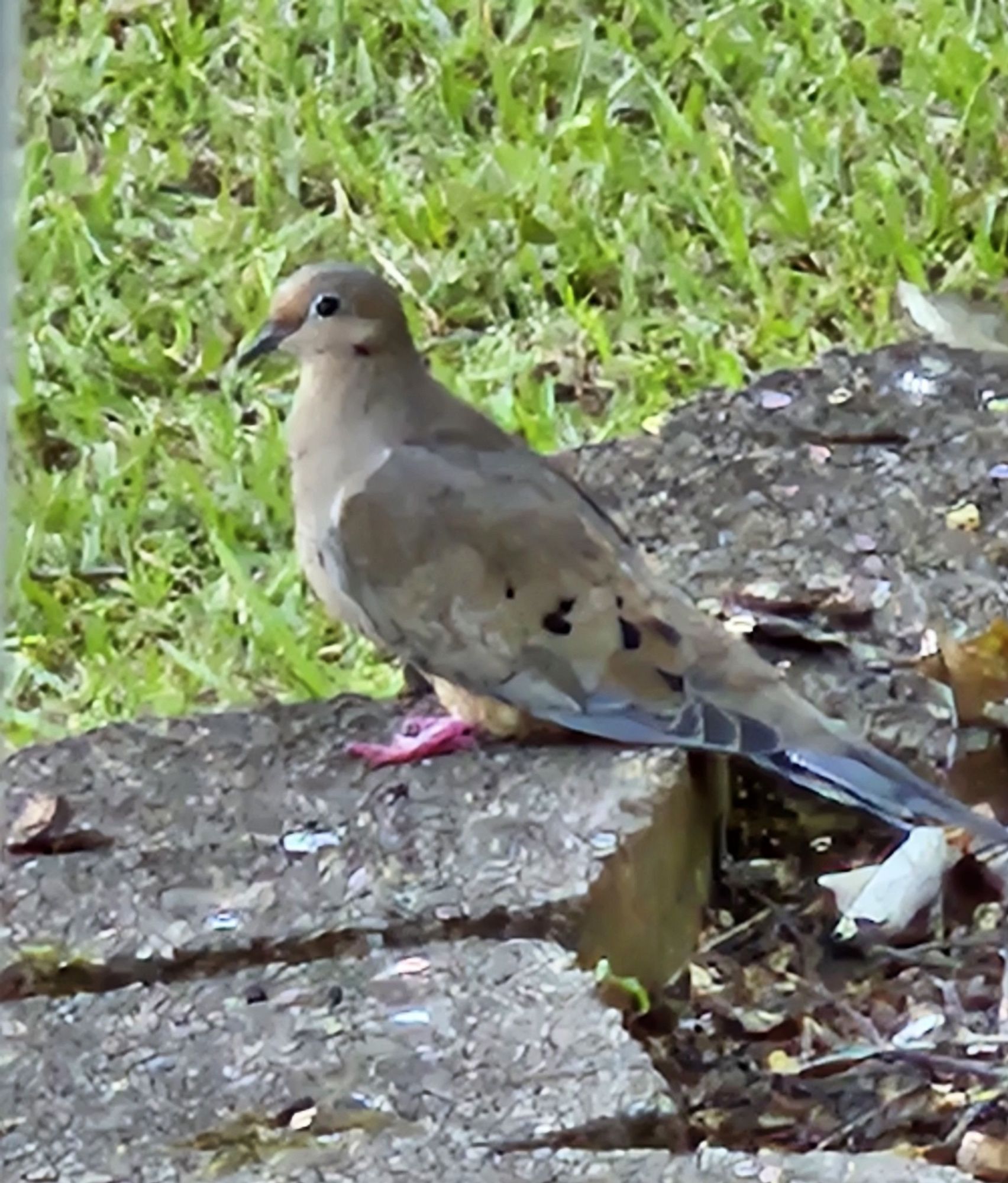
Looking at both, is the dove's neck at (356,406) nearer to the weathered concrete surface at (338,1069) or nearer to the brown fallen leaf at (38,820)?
the brown fallen leaf at (38,820)

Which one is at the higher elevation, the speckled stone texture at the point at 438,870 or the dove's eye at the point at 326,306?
the dove's eye at the point at 326,306

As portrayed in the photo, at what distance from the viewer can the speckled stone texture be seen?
1.98m

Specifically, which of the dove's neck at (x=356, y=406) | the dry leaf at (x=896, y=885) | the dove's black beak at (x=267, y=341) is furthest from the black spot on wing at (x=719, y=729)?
the dove's black beak at (x=267, y=341)

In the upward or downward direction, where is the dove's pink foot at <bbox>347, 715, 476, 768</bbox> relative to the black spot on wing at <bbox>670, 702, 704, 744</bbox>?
downward

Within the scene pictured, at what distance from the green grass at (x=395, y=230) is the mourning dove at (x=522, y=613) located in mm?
536

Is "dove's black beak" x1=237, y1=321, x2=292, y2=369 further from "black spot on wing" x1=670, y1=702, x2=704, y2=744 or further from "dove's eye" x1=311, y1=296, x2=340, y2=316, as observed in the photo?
"black spot on wing" x1=670, y1=702, x2=704, y2=744

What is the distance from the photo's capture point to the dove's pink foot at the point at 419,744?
8.34ft

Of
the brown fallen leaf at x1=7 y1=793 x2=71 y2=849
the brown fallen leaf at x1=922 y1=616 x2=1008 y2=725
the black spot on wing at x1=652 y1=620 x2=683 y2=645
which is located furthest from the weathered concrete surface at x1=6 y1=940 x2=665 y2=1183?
the brown fallen leaf at x1=922 y1=616 x2=1008 y2=725

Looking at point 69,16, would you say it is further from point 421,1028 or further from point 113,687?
point 421,1028

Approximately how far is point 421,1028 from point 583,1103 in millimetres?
174

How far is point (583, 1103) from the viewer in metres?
1.99

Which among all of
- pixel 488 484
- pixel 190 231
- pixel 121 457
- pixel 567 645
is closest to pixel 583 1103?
pixel 567 645

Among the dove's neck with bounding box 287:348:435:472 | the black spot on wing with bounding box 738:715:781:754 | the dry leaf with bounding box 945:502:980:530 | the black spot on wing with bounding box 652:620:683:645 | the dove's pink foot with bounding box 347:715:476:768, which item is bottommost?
the dove's pink foot with bounding box 347:715:476:768

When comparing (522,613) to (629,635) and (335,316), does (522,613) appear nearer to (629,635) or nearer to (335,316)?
(629,635)
